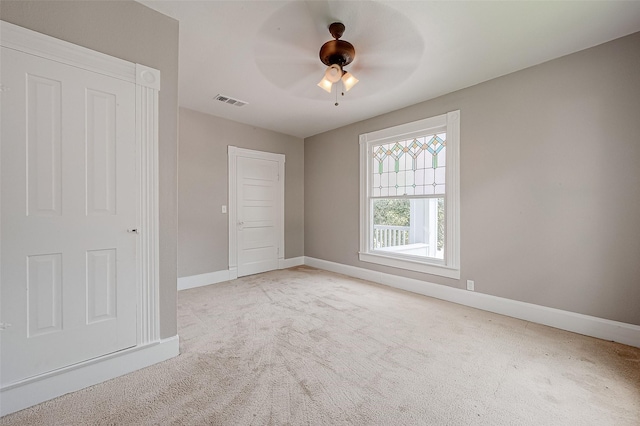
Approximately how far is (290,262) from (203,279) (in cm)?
173

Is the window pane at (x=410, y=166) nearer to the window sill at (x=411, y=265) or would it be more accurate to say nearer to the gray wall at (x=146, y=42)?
→ the window sill at (x=411, y=265)

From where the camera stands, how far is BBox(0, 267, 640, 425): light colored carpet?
4.96 ft

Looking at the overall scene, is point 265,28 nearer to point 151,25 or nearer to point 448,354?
point 151,25

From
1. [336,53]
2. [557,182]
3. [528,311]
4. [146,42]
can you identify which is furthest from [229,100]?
[528,311]

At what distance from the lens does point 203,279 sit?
13.5 ft

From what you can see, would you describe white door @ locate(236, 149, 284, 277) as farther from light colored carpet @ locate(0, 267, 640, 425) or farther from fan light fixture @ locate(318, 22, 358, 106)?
fan light fixture @ locate(318, 22, 358, 106)

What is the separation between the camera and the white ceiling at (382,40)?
78.2 inches

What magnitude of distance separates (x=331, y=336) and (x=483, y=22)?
2.91 meters

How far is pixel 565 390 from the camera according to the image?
68.2 inches

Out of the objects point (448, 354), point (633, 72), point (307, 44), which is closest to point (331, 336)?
point (448, 354)

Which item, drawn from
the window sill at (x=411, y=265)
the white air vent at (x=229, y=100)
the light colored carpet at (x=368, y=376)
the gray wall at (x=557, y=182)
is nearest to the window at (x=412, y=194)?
the window sill at (x=411, y=265)

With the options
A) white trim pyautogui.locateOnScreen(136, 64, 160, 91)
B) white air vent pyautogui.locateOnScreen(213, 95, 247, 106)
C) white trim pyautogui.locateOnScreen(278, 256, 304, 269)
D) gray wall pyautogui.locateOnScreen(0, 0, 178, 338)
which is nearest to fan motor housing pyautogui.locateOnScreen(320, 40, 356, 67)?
gray wall pyautogui.locateOnScreen(0, 0, 178, 338)

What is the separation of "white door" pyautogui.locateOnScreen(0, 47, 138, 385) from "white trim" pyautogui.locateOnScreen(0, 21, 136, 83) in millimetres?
42

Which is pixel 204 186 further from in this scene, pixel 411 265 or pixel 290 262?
pixel 411 265
